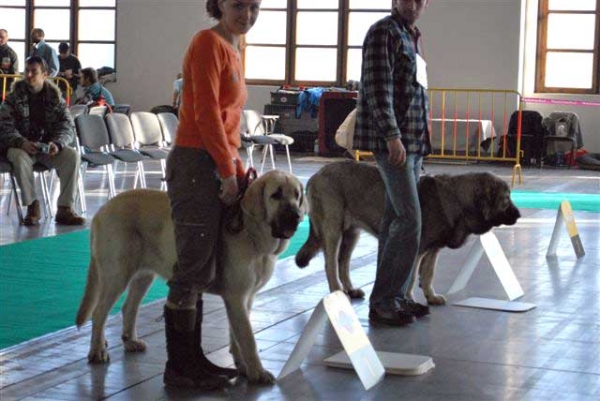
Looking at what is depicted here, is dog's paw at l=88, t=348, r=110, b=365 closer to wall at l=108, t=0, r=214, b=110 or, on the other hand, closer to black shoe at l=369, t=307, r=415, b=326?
black shoe at l=369, t=307, r=415, b=326

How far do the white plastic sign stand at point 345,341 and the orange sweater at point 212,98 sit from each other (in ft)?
2.26

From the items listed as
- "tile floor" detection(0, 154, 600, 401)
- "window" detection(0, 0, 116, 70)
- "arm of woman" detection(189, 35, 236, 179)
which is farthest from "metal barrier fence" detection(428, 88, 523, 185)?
"arm of woman" detection(189, 35, 236, 179)

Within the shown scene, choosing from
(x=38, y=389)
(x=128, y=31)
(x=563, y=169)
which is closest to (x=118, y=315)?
(x=38, y=389)

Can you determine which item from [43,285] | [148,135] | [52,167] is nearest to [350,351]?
[43,285]

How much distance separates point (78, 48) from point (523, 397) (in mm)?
17398

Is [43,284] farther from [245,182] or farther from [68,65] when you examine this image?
[68,65]

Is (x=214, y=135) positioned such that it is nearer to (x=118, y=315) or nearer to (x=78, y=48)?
(x=118, y=315)

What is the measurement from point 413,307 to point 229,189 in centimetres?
189

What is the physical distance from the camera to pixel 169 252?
3953 mm

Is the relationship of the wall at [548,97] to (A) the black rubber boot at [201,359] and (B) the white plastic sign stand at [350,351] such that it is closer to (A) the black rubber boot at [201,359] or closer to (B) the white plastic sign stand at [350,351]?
(B) the white plastic sign stand at [350,351]

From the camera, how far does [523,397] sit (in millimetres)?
3852

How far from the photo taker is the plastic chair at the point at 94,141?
371 inches

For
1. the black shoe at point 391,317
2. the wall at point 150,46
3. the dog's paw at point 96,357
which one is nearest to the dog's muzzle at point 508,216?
the black shoe at point 391,317

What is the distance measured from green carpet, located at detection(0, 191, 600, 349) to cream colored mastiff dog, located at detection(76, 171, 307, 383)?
0.63 metres
